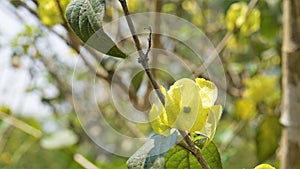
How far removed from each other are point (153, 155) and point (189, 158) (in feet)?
0.19

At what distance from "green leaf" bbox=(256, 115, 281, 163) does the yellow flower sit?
0.73 meters

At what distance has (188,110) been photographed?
0.48 m

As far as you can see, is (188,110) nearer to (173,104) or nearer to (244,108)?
(173,104)

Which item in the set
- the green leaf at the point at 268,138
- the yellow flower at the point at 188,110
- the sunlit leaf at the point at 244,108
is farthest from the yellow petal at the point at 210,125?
the sunlit leaf at the point at 244,108

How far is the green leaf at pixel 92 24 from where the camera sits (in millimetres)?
492

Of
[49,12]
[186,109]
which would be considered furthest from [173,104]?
[49,12]

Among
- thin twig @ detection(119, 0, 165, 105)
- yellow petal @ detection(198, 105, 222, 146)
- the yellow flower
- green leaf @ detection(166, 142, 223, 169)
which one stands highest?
thin twig @ detection(119, 0, 165, 105)

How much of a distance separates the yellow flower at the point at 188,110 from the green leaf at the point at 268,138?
73 centimetres

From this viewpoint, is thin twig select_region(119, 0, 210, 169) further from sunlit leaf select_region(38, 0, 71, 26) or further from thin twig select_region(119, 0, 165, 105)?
sunlit leaf select_region(38, 0, 71, 26)

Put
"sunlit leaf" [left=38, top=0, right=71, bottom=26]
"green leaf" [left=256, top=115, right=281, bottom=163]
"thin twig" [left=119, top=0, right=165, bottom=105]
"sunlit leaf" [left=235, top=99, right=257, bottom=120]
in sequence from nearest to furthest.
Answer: "thin twig" [left=119, top=0, right=165, bottom=105]
"sunlit leaf" [left=38, top=0, right=71, bottom=26]
"green leaf" [left=256, top=115, right=281, bottom=163]
"sunlit leaf" [left=235, top=99, right=257, bottom=120]

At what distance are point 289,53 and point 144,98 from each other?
2.26 feet

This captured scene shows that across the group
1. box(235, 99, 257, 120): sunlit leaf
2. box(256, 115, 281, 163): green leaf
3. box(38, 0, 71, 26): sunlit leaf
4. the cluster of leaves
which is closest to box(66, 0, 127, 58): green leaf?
the cluster of leaves

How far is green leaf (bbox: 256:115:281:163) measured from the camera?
3.94 ft

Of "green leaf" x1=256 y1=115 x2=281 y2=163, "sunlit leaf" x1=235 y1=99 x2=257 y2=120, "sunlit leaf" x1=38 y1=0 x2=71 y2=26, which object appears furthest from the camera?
"sunlit leaf" x1=235 y1=99 x2=257 y2=120
